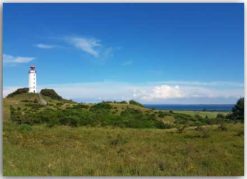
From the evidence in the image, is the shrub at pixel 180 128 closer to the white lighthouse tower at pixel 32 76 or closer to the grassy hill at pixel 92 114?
the grassy hill at pixel 92 114

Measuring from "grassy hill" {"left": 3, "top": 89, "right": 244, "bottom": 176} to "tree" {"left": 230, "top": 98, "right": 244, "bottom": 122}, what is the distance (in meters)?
0.15

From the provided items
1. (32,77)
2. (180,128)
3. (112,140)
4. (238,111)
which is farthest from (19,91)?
(238,111)

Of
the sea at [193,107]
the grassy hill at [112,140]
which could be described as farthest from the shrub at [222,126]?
the sea at [193,107]

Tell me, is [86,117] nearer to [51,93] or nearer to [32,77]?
[51,93]

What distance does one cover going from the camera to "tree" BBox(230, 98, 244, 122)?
895cm

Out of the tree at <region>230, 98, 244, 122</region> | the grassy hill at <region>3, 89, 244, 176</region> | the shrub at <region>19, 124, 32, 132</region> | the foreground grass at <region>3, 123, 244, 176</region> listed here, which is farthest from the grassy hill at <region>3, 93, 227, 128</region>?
the tree at <region>230, 98, 244, 122</region>

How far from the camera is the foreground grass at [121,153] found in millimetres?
8867

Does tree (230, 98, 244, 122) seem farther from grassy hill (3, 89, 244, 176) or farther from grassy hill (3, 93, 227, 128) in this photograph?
grassy hill (3, 93, 227, 128)

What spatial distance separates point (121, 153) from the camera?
9.37 metres

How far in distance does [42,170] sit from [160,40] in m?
2.70

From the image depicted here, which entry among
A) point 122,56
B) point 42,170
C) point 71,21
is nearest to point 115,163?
point 42,170

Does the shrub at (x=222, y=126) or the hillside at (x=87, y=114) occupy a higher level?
the hillside at (x=87, y=114)

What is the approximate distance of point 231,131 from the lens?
9695mm

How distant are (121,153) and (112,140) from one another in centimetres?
64
